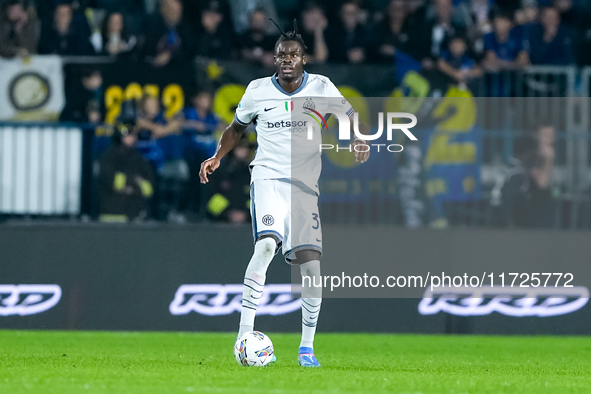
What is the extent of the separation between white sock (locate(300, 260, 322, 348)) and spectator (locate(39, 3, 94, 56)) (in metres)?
5.76

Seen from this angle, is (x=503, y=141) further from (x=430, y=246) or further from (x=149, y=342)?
(x=149, y=342)

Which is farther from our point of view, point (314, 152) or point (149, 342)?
point (149, 342)

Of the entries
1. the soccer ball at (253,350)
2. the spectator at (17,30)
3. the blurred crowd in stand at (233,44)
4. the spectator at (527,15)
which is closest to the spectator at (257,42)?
the blurred crowd in stand at (233,44)

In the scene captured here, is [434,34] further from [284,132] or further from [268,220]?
[268,220]

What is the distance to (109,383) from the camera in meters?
5.77

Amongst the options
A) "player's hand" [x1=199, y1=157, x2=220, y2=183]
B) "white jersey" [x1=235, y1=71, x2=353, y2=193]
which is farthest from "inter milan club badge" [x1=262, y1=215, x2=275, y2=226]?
"player's hand" [x1=199, y1=157, x2=220, y2=183]

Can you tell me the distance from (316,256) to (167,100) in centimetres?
474

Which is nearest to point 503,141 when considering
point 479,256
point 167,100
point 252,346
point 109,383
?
point 479,256

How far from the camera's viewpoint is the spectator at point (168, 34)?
12.0m

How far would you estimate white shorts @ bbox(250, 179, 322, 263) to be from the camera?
698 cm

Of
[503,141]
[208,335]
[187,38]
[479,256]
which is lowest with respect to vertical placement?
[208,335]

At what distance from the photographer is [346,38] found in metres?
12.5

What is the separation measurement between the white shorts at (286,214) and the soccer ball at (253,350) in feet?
2.29

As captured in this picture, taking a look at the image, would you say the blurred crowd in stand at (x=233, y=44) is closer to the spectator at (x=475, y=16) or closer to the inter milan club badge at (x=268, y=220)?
the spectator at (x=475, y=16)
